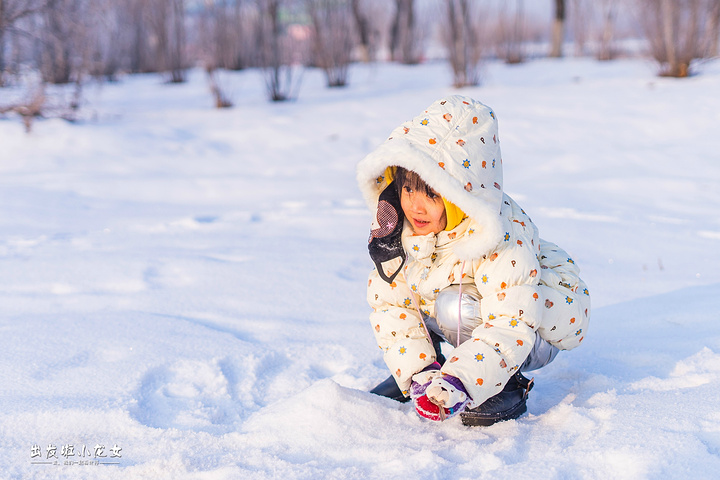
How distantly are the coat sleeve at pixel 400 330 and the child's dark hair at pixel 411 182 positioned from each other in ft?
0.74

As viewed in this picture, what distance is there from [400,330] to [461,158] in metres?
0.44

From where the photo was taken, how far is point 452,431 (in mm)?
1521

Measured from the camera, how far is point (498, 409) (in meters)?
1.53

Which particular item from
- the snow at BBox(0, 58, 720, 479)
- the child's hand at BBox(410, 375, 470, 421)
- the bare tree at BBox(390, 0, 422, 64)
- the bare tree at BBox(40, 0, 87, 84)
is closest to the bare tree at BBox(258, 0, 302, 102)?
the bare tree at BBox(40, 0, 87, 84)

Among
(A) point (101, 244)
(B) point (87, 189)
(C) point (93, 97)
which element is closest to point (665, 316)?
(A) point (101, 244)

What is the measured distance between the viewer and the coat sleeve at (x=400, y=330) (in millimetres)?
1568

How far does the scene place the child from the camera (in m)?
1.41

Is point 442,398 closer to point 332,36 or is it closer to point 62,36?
point 62,36

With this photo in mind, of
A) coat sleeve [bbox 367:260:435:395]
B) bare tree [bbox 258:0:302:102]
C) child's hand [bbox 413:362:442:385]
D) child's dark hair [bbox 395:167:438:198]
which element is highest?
bare tree [bbox 258:0:302:102]

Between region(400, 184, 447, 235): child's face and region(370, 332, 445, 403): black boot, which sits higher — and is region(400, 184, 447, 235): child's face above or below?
above

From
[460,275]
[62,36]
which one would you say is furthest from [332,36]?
[460,275]

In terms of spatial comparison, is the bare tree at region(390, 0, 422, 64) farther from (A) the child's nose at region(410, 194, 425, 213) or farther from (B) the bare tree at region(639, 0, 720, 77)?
(A) the child's nose at region(410, 194, 425, 213)

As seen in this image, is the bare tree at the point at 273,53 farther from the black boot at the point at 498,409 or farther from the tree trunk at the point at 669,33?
the black boot at the point at 498,409

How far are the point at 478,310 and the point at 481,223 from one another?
0.72 ft
